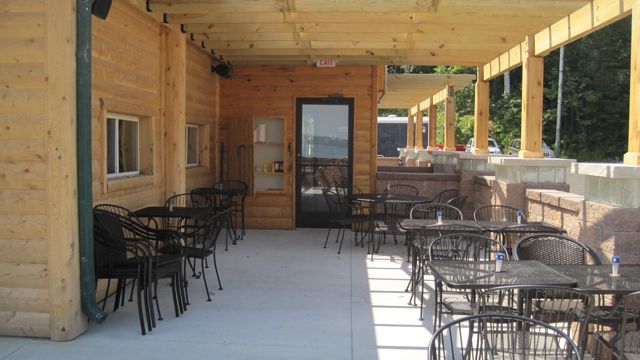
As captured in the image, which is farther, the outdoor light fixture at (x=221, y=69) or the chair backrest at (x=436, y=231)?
the outdoor light fixture at (x=221, y=69)

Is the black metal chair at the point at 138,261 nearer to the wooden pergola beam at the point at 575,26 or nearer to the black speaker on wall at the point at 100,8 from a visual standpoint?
the black speaker on wall at the point at 100,8

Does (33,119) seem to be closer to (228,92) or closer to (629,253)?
(629,253)

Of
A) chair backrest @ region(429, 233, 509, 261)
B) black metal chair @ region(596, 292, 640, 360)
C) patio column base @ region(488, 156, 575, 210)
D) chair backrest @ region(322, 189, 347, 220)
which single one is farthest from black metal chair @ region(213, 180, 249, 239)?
black metal chair @ region(596, 292, 640, 360)

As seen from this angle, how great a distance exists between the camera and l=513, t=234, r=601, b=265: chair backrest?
4281mm

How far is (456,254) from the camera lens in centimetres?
485

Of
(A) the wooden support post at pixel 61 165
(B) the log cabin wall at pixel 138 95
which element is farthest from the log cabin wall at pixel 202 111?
(A) the wooden support post at pixel 61 165

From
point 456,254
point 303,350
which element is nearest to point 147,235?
point 303,350

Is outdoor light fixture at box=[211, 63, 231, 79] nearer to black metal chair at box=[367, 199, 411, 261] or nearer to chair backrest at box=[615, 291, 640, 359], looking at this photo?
black metal chair at box=[367, 199, 411, 261]

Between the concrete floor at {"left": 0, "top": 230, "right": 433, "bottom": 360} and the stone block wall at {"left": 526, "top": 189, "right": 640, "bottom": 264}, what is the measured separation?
1401 millimetres

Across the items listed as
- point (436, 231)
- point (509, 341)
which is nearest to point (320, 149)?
point (436, 231)

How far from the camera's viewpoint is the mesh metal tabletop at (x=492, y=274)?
131 inches

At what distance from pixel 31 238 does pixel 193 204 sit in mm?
4071

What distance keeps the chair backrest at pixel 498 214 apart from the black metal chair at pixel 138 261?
10.6ft

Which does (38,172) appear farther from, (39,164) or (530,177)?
(530,177)
